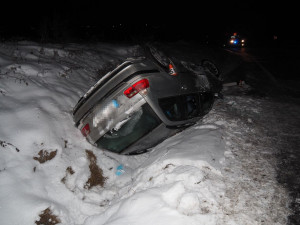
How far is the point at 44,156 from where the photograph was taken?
14.5 ft

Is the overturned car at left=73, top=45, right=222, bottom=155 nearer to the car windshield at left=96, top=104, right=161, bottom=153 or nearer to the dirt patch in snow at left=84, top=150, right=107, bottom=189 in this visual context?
the car windshield at left=96, top=104, right=161, bottom=153

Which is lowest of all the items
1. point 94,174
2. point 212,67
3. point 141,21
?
point 94,174

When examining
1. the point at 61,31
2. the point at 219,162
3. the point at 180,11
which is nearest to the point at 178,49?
the point at 61,31

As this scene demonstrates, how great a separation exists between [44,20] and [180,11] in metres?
17.5

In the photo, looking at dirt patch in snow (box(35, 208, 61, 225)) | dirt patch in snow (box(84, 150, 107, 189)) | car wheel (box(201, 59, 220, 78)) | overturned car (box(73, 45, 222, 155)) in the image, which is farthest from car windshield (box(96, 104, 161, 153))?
car wheel (box(201, 59, 220, 78))

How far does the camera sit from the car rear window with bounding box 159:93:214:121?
4.51 meters

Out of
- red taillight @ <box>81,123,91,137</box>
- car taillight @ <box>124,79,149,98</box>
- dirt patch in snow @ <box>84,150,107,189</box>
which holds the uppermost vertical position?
car taillight @ <box>124,79,149,98</box>

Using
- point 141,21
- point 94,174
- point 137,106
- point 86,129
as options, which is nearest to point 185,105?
point 137,106

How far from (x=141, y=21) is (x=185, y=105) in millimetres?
19436

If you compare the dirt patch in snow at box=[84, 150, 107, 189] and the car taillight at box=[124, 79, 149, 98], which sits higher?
the car taillight at box=[124, 79, 149, 98]

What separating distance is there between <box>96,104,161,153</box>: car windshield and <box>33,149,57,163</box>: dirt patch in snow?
85cm

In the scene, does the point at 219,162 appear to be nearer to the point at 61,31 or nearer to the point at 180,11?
the point at 61,31

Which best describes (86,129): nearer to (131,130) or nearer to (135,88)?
(131,130)

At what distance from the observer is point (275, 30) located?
30.2m
